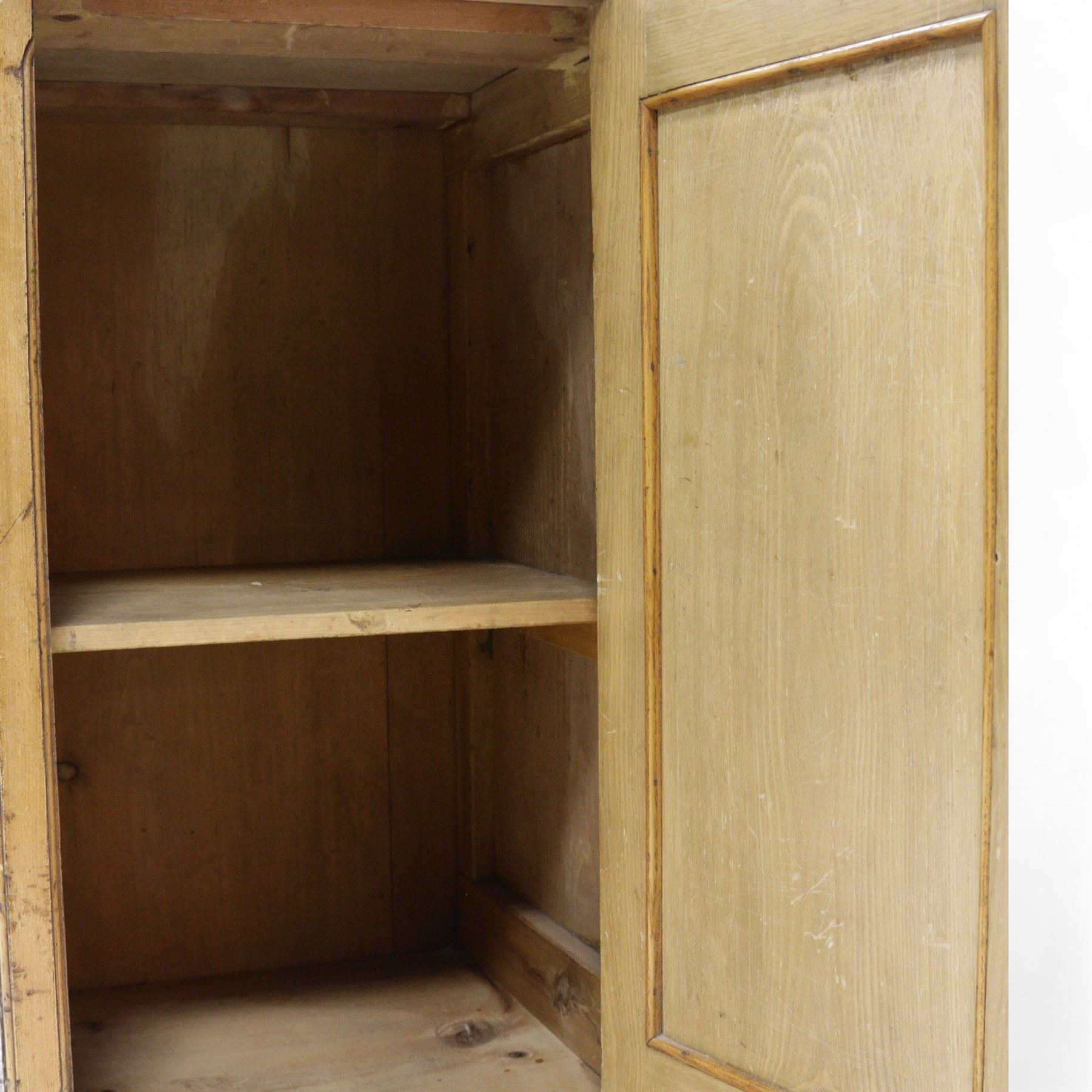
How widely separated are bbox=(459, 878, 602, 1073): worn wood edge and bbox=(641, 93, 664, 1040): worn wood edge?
0.31 meters

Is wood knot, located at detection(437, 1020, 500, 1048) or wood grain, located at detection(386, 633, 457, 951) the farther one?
wood grain, located at detection(386, 633, 457, 951)

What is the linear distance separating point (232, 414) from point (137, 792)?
0.50 metres

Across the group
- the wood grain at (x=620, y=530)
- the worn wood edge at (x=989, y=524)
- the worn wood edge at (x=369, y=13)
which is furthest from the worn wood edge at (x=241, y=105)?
the worn wood edge at (x=989, y=524)

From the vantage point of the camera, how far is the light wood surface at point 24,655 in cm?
110

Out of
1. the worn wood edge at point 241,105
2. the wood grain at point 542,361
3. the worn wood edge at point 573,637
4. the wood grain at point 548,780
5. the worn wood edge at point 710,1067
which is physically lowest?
the worn wood edge at point 710,1067

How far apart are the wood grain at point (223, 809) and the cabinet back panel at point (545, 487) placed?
203 mm

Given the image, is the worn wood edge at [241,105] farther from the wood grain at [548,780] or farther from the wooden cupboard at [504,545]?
the wood grain at [548,780]

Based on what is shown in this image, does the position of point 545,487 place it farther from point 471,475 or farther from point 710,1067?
point 710,1067

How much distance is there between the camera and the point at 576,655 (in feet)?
5.17

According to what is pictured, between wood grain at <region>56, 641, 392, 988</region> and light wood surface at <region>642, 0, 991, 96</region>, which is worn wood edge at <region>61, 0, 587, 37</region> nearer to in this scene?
light wood surface at <region>642, 0, 991, 96</region>

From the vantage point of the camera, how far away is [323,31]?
133cm

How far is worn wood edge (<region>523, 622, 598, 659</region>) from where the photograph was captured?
1.49 metres

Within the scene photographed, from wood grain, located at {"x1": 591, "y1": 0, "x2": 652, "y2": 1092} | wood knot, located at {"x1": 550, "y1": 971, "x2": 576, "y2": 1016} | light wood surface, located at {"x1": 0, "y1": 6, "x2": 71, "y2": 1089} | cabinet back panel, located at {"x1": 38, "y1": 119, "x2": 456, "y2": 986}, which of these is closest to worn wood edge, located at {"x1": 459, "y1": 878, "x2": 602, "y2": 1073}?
wood knot, located at {"x1": 550, "y1": 971, "x2": 576, "y2": 1016}
